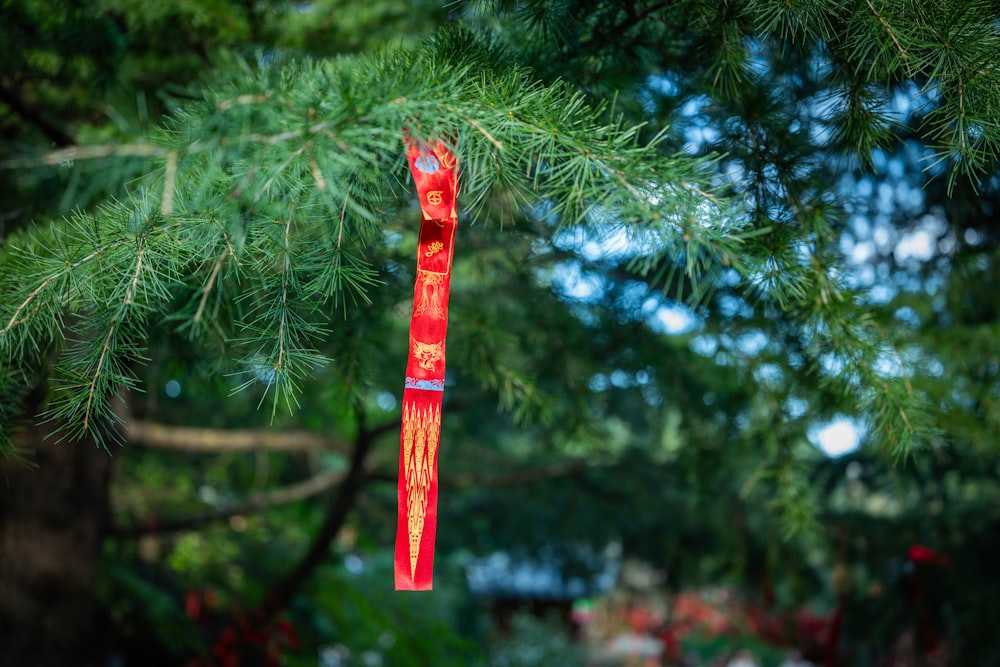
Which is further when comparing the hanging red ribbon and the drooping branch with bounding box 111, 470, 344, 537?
the drooping branch with bounding box 111, 470, 344, 537

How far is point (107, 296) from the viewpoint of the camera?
1.13 metres

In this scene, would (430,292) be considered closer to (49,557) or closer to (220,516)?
(49,557)

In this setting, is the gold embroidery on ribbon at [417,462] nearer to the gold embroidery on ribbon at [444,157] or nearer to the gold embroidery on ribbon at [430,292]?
the gold embroidery on ribbon at [430,292]

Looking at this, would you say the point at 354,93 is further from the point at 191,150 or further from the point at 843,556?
the point at 843,556

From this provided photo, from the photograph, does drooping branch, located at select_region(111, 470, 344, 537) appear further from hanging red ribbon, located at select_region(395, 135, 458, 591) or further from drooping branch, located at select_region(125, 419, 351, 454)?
hanging red ribbon, located at select_region(395, 135, 458, 591)

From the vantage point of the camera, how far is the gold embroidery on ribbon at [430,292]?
1109 mm

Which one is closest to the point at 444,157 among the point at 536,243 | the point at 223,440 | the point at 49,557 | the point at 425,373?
the point at 425,373

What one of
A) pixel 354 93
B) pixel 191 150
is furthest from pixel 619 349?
pixel 191 150

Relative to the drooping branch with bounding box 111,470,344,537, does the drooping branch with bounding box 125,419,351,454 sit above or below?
above

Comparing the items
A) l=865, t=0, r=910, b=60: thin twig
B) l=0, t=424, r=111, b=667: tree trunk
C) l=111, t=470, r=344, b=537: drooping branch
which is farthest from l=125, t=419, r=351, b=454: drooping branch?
l=865, t=0, r=910, b=60: thin twig

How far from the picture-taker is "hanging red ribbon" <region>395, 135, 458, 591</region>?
107 centimetres

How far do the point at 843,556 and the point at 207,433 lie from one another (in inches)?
121

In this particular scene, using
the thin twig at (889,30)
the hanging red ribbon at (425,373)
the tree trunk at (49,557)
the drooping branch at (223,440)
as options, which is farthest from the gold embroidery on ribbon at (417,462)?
the drooping branch at (223,440)

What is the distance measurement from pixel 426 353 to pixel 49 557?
7.41ft
